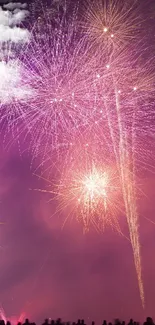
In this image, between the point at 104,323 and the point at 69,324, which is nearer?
the point at 104,323

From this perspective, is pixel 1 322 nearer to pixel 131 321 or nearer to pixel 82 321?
pixel 82 321

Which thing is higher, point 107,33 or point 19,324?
point 107,33

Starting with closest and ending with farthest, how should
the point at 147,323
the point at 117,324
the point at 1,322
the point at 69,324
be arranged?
the point at 147,323, the point at 1,322, the point at 117,324, the point at 69,324

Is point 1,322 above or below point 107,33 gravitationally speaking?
below

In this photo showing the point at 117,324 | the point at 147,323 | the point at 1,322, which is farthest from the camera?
the point at 117,324

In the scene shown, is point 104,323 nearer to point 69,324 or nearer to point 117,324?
point 117,324

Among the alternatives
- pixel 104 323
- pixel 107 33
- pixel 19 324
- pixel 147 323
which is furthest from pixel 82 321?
pixel 107 33

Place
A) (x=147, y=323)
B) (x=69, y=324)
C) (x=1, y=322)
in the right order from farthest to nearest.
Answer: (x=69, y=324), (x=1, y=322), (x=147, y=323)

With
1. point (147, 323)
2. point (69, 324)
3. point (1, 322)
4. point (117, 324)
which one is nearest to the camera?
point (147, 323)

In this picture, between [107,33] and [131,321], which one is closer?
[131,321]

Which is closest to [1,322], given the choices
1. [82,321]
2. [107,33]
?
[82,321]
